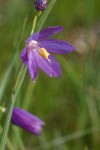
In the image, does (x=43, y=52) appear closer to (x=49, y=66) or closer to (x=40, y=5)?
(x=49, y=66)

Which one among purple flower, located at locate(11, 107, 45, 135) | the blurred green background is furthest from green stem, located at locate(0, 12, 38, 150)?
the blurred green background

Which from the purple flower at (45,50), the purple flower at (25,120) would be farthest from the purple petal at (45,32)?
the purple flower at (25,120)

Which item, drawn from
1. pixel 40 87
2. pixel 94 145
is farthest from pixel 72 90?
pixel 94 145

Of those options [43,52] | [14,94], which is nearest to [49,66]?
[43,52]

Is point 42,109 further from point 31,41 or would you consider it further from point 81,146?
point 31,41

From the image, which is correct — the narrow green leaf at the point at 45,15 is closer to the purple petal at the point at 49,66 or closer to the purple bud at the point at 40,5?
the purple bud at the point at 40,5
